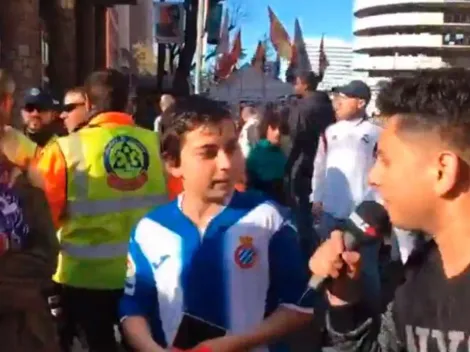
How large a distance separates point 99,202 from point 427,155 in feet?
10.5

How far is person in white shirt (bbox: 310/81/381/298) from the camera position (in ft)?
26.5

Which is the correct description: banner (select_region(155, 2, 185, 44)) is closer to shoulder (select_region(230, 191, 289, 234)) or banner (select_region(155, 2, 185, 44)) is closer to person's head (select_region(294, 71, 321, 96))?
person's head (select_region(294, 71, 321, 96))

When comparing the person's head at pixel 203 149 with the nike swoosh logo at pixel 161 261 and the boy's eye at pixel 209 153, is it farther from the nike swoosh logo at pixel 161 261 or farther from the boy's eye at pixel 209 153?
the nike swoosh logo at pixel 161 261

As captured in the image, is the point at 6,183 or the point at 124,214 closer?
the point at 6,183

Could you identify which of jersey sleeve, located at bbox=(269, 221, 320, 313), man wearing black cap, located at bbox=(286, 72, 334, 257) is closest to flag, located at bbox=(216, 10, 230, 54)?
man wearing black cap, located at bbox=(286, 72, 334, 257)

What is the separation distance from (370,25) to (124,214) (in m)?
134

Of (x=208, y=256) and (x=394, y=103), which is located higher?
(x=394, y=103)

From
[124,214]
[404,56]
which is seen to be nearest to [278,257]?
[124,214]

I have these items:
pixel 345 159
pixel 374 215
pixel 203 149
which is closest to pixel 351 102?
pixel 345 159

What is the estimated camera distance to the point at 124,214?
5.23 meters

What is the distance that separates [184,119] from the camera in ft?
10.3

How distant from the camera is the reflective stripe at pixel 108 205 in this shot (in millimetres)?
5117

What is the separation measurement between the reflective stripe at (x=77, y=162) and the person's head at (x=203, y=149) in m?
1.89

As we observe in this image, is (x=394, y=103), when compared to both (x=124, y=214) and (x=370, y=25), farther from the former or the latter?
(x=370, y=25)
